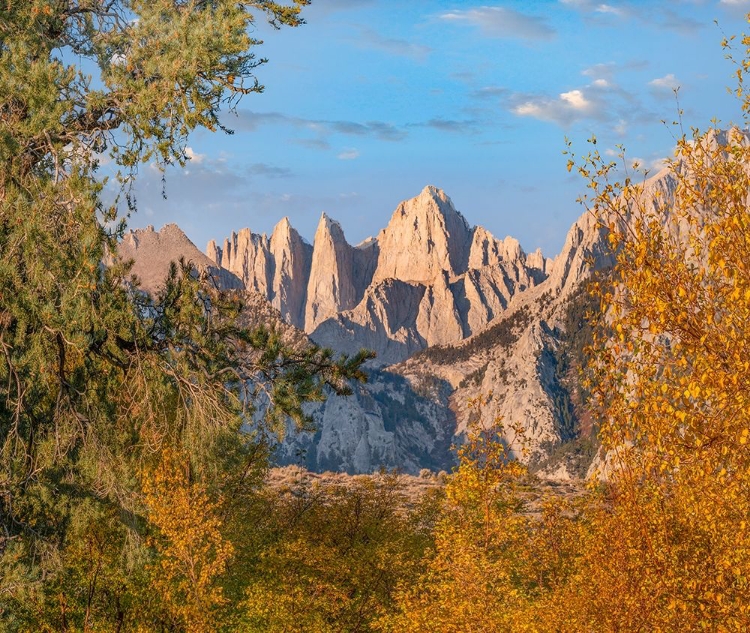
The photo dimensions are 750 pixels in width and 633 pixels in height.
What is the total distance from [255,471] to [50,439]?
13.5 m

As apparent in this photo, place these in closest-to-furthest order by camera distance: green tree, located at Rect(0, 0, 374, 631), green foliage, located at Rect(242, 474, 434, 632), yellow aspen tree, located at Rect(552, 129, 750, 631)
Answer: yellow aspen tree, located at Rect(552, 129, 750, 631), green tree, located at Rect(0, 0, 374, 631), green foliage, located at Rect(242, 474, 434, 632)

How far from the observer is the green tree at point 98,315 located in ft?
56.4

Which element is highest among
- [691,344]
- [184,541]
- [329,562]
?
[691,344]

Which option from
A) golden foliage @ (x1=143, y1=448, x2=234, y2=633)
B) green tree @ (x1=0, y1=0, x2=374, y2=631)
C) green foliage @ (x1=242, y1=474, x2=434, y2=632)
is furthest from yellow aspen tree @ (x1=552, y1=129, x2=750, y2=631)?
golden foliage @ (x1=143, y1=448, x2=234, y2=633)

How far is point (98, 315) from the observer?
676 inches

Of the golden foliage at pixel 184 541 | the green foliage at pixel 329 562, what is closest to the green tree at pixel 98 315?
the golden foliage at pixel 184 541

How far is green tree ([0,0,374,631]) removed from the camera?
17188 millimetres

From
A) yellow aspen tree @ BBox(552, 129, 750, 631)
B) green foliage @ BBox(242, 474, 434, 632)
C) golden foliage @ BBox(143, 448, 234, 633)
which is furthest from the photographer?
green foliage @ BBox(242, 474, 434, 632)

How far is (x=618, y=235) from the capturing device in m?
11.4

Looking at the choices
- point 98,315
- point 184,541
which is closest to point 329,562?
point 184,541

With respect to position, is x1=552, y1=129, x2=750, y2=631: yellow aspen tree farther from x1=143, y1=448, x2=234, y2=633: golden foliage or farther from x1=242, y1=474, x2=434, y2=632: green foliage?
x1=143, y1=448, x2=234, y2=633: golden foliage

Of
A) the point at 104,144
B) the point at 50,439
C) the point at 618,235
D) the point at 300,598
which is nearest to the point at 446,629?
the point at 300,598

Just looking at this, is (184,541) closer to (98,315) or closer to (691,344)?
(98,315)

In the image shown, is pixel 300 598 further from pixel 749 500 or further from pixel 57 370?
pixel 749 500
